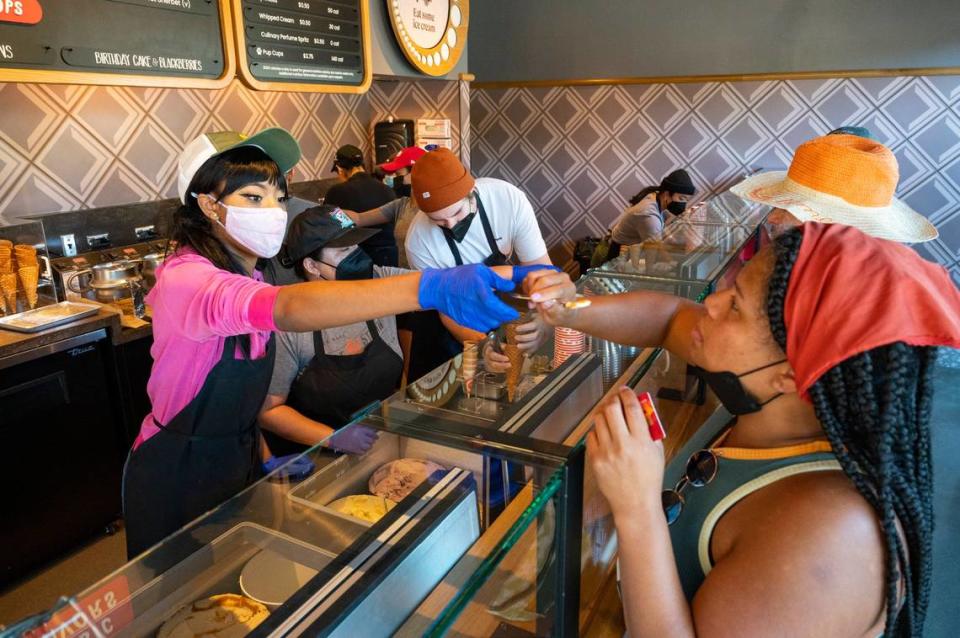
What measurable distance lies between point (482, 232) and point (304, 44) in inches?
52.2

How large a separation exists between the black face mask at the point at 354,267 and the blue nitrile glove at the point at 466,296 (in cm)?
110

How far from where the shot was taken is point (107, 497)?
3033 millimetres

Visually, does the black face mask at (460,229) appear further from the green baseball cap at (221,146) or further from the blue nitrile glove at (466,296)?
the blue nitrile glove at (466,296)

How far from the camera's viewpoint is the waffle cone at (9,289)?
292 cm

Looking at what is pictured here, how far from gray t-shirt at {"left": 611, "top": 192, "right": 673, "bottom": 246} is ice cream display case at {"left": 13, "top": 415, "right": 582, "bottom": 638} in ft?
11.3

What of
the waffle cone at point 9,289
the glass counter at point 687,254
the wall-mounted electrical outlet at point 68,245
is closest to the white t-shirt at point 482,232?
the glass counter at point 687,254

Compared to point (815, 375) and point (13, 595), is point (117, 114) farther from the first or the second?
point (815, 375)

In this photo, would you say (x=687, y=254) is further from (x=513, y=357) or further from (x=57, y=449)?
(x=57, y=449)

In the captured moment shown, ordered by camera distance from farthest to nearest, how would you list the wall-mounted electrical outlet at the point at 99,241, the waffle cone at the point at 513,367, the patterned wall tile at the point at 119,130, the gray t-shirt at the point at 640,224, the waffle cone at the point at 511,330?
the gray t-shirt at the point at 640,224, the wall-mounted electrical outlet at the point at 99,241, the patterned wall tile at the point at 119,130, the waffle cone at the point at 511,330, the waffle cone at the point at 513,367

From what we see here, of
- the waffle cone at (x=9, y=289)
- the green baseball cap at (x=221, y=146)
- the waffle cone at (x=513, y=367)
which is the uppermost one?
Answer: the green baseball cap at (x=221, y=146)

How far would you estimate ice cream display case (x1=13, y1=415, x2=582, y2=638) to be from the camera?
0.84 m

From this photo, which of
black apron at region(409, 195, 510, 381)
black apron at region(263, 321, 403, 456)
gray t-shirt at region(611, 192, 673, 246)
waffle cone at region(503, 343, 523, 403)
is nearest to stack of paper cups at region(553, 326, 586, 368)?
waffle cone at region(503, 343, 523, 403)

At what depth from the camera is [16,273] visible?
118 inches

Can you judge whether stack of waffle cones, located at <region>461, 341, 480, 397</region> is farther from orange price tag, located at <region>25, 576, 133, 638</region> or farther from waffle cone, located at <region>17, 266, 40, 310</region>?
waffle cone, located at <region>17, 266, 40, 310</region>
